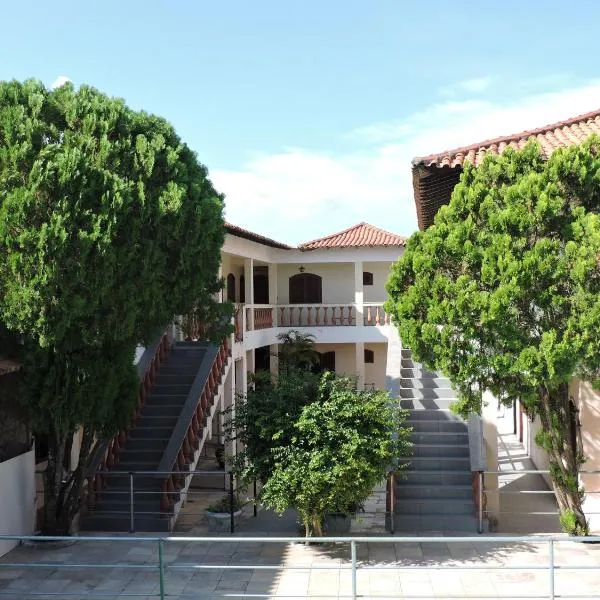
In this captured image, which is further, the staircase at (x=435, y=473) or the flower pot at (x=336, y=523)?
the staircase at (x=435, y=473)

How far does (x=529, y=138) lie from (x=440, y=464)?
542 centimetres

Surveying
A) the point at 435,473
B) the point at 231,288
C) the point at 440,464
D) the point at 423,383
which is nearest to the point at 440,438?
the point at 440,464

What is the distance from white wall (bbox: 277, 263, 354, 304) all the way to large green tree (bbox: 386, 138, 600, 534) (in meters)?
17.8

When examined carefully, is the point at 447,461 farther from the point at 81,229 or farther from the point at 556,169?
the point at 81,229

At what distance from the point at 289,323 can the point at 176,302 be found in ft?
46.7

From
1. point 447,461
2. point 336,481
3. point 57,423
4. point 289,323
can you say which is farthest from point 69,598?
point 289,323

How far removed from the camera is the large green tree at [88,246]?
920cm

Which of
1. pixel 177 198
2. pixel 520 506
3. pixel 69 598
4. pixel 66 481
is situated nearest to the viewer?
pixel 69 598

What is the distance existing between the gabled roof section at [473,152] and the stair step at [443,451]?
4223 mm

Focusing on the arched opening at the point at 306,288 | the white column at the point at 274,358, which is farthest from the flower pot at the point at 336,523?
the arched opening at the point at 306,288

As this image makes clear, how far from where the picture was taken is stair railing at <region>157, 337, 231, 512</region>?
1264 centimetres

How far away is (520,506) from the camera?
1425cm

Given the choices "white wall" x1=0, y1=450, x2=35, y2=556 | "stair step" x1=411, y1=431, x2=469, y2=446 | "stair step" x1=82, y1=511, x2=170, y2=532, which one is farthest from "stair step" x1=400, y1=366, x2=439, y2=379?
"white wall" x1=0, y1=450, x2=35, y2=556

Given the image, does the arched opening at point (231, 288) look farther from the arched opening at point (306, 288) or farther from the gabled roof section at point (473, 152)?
the gabled roof section at point (473, 152)
